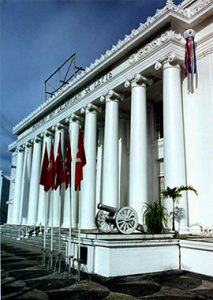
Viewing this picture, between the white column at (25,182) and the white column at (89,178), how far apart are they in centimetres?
1286

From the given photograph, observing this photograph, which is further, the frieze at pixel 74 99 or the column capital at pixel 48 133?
the column capital at pixel 48 133

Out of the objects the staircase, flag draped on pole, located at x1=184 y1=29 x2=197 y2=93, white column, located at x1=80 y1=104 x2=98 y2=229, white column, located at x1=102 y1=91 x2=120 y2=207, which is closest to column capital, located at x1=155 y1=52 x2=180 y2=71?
flag draped on pole, located at x1=184 y1=29 x2=197 y2=93

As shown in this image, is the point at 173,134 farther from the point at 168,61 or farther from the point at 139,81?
the point at 139,81

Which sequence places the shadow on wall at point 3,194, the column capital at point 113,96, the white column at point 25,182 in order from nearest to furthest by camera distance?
the column capital at point 113,96
the white column at point 25,182
the shadow on wall at point 3,194

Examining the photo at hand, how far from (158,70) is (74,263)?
11.2m

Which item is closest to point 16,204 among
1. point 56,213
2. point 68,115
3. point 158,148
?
point 56,213

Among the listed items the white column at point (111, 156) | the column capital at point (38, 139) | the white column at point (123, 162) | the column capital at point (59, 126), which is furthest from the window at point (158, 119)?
the column capital at point (38, 139)

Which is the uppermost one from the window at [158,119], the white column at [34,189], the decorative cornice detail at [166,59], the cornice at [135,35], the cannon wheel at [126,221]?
the cornice at [135,35]

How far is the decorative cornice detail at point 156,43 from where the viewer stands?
50.7 feet

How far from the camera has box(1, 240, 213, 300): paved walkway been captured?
6617 mm

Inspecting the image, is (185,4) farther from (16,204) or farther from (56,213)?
(16,204)

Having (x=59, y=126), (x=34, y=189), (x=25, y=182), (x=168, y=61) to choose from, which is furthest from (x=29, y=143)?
(x=168, y=61)

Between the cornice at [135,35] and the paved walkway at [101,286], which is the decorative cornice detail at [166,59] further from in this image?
the paved walkway at [101,286]

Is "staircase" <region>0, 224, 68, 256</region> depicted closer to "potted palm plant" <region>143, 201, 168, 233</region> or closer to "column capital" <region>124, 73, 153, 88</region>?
"potted palm plant" <region>143, 201, 168, 233</region>
